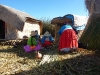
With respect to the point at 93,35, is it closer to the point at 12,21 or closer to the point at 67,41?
the point at 67,41

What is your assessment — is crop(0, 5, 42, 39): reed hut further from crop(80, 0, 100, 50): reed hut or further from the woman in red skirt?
crop(80, 0, 100, 50): reed hut

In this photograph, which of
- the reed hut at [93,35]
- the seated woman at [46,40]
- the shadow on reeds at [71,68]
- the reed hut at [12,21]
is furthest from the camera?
the reed hut at [12,21]

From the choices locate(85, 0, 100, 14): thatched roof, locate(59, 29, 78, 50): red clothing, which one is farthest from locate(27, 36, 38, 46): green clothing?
locate(85, 0, 100, 14): thatched roof

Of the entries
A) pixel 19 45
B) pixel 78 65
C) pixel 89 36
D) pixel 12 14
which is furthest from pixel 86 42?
pixel 12 14

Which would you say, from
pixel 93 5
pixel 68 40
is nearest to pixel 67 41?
pixel 68 40

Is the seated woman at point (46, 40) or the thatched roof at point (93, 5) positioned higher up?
the thatched roof at point (93, 5)

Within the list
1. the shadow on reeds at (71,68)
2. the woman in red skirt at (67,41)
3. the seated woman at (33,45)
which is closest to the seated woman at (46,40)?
the seated woman at (33,45)

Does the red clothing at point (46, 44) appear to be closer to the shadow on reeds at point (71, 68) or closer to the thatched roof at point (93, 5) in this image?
the shadow on reeds at point (71, 68)

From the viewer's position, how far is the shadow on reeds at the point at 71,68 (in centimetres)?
445

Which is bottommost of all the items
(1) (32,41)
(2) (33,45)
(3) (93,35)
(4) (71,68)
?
(4) (71,68)

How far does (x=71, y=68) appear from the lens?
463 centimetres

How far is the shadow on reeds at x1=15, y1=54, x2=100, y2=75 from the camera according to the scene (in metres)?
4.45

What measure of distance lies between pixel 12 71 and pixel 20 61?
1062 millimetres

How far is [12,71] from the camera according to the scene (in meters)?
4.93
